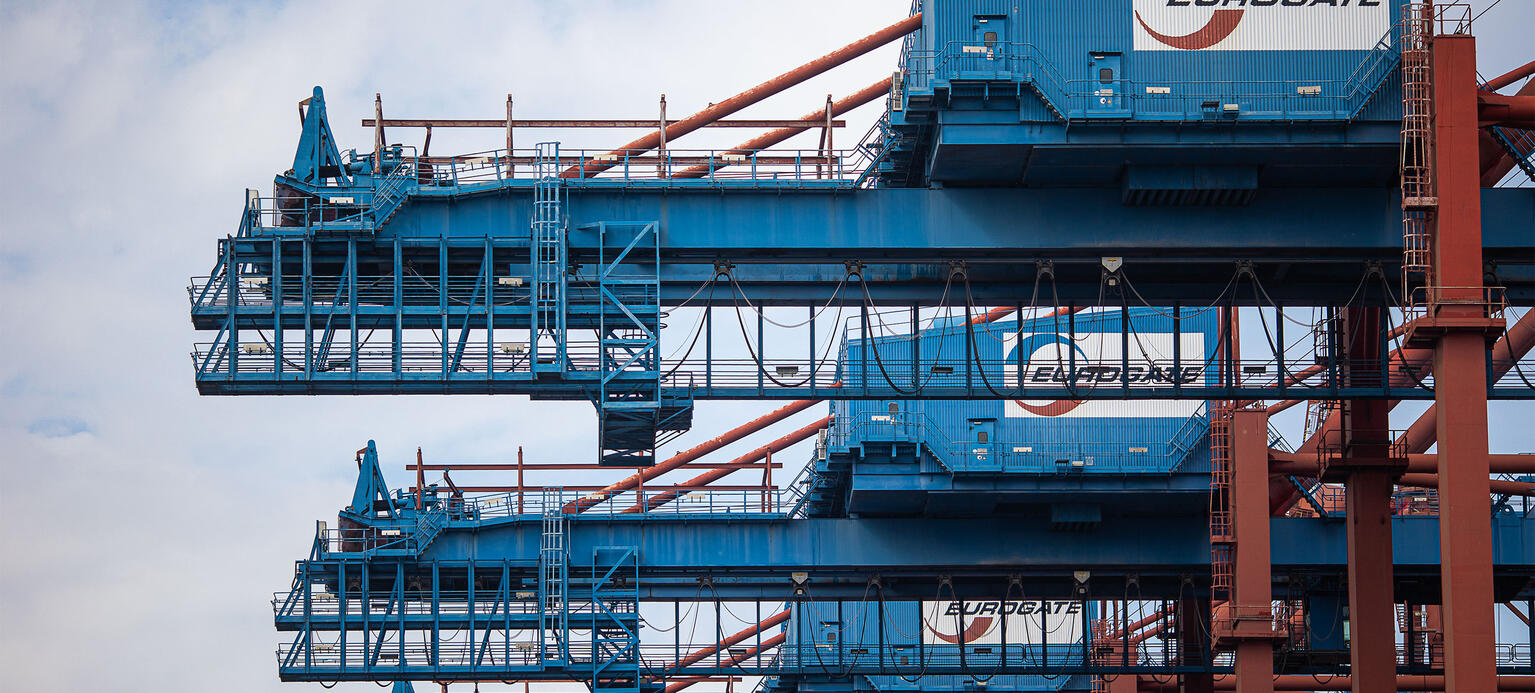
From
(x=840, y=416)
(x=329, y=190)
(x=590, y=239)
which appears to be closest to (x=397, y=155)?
(x=329, y=190)

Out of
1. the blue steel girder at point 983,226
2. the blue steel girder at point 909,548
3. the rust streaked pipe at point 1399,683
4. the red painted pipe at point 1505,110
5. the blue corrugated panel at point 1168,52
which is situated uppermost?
the blue corrugated panel at point 1168,52

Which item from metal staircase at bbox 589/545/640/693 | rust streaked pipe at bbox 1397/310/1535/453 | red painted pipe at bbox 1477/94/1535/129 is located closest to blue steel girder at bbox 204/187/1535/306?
rust streaked pipe at bbox 1397/310/1535/453

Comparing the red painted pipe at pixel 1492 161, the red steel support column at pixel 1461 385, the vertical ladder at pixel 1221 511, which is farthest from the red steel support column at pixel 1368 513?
the red steel support column at pixel 1461 385

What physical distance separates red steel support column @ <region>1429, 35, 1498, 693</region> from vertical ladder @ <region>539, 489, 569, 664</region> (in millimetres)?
21224

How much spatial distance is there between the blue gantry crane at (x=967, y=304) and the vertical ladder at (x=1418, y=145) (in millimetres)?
97

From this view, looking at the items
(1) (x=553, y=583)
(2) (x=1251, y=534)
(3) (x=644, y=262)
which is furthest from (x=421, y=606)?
(2) (x=1251, y=534)

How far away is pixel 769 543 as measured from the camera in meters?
54.8

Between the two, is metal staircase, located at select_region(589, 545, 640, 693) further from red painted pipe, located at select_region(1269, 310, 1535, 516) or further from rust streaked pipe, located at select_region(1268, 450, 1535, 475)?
red painted pipe, located at select_region(1269, 310, 1535, 516)

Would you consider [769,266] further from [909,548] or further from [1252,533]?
[1252,533]

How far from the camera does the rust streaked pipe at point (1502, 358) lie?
A: 46.9 meters

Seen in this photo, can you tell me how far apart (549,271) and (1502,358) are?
69.3 ft

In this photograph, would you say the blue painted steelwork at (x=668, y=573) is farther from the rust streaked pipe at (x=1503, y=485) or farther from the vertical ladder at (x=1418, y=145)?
the vertical ladder at (x=1418, y=145)

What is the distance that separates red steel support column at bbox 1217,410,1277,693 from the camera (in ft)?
164

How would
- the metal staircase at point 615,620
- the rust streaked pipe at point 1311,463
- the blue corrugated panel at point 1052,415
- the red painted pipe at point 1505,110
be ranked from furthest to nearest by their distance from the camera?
the blue corrugated panel at point 1052,415, the metal staircase at point 615,620, the rust streaked pipe at point 1311,463, the red painted pipe at point 1505,110
